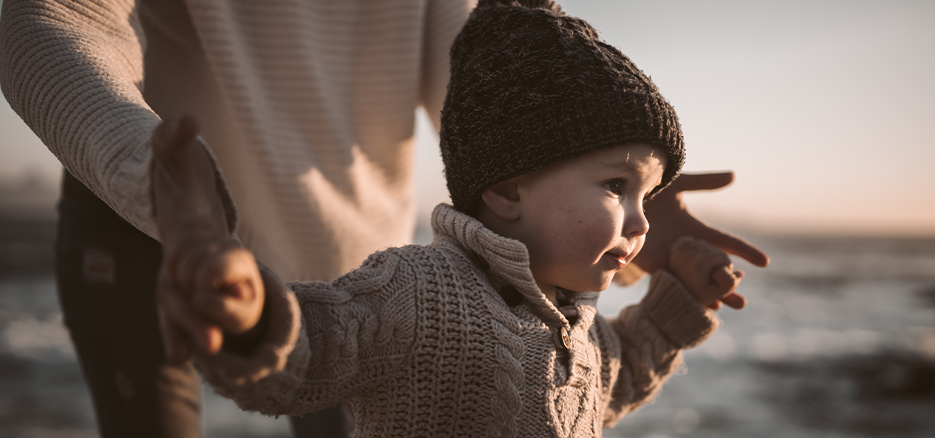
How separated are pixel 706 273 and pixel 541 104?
29.3 inches

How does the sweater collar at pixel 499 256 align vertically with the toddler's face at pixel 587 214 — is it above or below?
below

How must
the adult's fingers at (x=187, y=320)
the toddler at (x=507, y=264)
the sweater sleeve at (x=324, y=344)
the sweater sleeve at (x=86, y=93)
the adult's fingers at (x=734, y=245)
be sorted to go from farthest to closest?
1. the adult's fingers at (x=734, y=245)
2. the toddler at (x=507, y=264)
3. the sweater sleeve at (x=86, y=93)
4. the sweater sleeve at (x=324, y=344)
5. the adult's fingers at (x=187, y=320)

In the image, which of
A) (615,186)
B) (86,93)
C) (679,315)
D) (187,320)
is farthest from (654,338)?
(86,93)

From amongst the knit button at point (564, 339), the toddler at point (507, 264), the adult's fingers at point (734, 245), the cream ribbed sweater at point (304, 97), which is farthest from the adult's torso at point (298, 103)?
the adult's fingers at point (734, 245)

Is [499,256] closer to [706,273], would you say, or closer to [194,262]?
[194,262]

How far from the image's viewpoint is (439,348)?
3.29 feet

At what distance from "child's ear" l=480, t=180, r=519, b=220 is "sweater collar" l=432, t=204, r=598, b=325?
6cm

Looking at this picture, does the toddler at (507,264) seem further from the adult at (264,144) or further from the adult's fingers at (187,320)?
the adult at (264,144)

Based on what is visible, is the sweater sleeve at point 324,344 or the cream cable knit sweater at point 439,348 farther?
the cream cable knit sweater at point 439,348

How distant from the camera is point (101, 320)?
1.46m

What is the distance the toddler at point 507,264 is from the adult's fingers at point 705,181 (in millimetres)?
364

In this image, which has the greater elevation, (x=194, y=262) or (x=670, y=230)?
(x=670, y=230)

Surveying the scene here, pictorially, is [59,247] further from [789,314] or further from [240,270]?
[789,314]

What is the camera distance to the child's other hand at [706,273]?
1.50 meters
